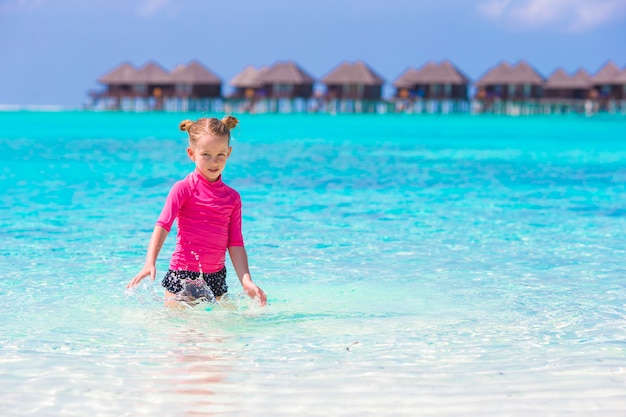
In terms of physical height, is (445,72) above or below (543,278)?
above

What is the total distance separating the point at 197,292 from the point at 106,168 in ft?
52.1

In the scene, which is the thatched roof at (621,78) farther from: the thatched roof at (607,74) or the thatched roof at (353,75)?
the thatched roof at (353,75)

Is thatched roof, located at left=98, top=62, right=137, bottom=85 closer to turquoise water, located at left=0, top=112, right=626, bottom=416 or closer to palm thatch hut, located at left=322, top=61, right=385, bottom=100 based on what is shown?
palm thatch hut, located at left=322, top=61, right=385, bottom=100

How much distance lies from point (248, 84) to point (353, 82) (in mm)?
15914

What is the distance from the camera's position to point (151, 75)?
305 feet

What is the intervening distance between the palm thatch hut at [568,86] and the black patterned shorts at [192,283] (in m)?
86.8

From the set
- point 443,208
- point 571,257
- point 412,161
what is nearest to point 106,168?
point 412,161

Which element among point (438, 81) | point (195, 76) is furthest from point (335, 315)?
point (195, 76)

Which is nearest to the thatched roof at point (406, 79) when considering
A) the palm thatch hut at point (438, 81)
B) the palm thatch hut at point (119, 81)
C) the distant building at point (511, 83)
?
the palm thatch hut at point (438, 81)

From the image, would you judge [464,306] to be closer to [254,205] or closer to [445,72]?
[254,205]

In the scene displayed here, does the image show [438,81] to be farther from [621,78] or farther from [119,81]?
[119,81]

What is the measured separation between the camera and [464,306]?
5.77 metres

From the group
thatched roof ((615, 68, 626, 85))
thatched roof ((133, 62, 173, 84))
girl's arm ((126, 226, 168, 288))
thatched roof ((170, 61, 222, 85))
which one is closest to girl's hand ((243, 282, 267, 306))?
girl's arm ((126, 226, 168, 288))

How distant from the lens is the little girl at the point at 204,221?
14.8 ft
